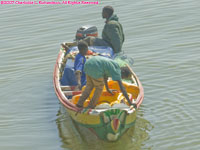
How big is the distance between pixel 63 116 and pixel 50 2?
31.9 feet

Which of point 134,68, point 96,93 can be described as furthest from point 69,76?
point 134,68

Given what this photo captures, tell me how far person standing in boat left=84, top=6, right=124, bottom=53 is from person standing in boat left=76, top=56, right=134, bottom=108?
2750mm

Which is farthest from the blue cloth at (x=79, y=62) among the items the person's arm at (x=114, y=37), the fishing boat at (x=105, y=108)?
the person's arm at (x=114, y=37)

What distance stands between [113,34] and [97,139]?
3.46 m

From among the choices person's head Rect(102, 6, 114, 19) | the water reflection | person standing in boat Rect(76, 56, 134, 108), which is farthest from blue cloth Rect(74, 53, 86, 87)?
person's head Rect(102, 6, 114, 19)

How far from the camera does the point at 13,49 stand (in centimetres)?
1500

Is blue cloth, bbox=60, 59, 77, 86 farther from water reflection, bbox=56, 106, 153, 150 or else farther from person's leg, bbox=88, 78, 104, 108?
person's leg, bbox=88, 78, 104, 108

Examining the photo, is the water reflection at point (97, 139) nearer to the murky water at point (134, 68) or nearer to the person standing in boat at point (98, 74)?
the murky water at point (134, 68)

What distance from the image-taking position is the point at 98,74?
27.9ft

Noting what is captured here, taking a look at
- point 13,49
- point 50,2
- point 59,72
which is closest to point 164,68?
point 59,72

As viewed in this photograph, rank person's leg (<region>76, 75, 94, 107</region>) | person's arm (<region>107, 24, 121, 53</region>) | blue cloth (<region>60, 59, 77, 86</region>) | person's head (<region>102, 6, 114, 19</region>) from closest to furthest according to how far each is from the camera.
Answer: person's leg (<region>76, 75, 94, 107</region>) < blue cloth (<region>60, 59, 77, 86</region>) < person's arm (<region>107, 24, 121, 53</region>) < person's head (<region>102, 6, 114, 19</region>)

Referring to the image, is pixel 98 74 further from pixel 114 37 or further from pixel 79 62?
pixel 114 37

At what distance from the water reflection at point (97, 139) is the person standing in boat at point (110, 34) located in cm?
238

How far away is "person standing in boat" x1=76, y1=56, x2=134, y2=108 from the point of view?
330 inches
